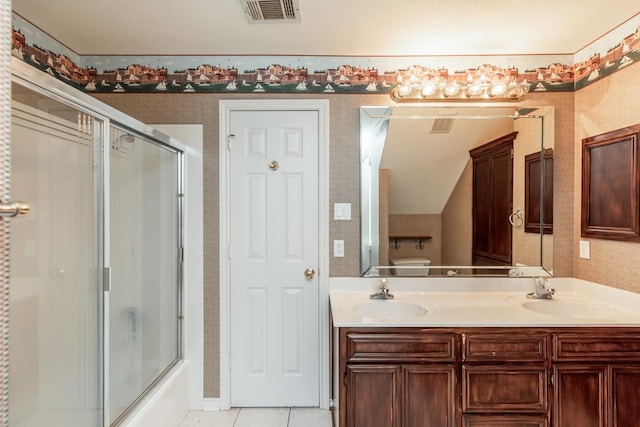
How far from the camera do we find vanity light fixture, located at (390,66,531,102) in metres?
2.43

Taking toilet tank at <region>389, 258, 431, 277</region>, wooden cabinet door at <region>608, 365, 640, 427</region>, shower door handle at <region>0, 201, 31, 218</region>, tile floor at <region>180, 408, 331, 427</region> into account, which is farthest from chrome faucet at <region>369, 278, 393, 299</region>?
shower door handle at <region>0, 201, 31, 218</region>

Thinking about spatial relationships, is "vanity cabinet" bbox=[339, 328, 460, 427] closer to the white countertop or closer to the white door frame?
the white countertop

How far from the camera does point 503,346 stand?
6.11 feet

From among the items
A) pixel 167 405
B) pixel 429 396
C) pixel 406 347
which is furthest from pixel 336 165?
pixel 167 405

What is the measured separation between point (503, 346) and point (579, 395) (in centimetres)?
44

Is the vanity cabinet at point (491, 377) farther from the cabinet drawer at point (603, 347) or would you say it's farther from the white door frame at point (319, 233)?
the white door frame at point (319, 233)

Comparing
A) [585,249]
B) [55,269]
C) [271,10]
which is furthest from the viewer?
[585,249]

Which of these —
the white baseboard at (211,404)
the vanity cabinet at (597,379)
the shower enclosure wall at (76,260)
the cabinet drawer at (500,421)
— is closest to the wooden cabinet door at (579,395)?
the vanity cabinet at (597,379)

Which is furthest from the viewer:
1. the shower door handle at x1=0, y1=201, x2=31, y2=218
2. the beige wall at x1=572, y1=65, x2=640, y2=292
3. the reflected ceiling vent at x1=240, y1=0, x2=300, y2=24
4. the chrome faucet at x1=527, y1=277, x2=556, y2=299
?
the chrome faucet at x1=527, y1=277, x2=556, y2=299

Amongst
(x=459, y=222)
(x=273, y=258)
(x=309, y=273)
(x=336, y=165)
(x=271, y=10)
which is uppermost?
(x=271, y=10)

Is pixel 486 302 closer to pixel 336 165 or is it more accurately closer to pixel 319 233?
pixel 319 233

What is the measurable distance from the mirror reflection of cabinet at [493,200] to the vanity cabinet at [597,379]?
72 centimetres

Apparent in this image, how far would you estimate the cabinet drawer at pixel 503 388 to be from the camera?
1.85 meters

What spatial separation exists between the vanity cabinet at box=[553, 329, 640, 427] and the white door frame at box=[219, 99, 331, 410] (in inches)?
52.9
